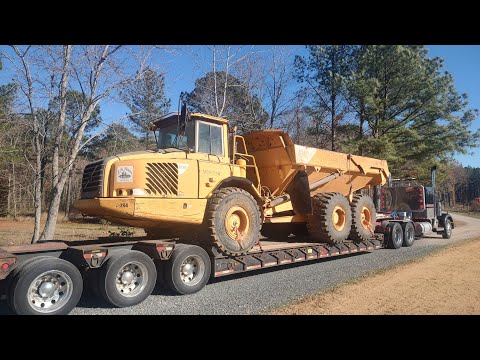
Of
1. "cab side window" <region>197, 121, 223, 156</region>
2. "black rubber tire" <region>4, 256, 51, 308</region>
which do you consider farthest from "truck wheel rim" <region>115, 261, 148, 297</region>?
"cab side window" <region>197, 121, 223, 156</region>

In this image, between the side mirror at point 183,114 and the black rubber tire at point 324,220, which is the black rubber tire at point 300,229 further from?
the side mirror at point 183,114

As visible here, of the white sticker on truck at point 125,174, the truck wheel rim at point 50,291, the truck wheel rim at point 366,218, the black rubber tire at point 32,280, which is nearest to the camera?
the black rubber tire at point 32,280

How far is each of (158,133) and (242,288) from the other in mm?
4011

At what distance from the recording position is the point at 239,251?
787 centimetres

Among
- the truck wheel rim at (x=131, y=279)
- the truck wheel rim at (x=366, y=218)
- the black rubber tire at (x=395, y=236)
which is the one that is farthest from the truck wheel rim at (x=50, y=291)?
the black rubber tire at (x=395, y=236)

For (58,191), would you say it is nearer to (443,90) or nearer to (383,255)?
(383,255)

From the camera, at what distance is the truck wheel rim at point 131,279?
6.31 meters

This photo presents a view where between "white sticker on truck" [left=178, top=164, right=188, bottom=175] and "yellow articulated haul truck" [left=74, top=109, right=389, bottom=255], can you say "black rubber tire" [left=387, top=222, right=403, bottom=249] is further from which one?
"white sticker on truck" [left=178, top=164, right=188, bottom=175]

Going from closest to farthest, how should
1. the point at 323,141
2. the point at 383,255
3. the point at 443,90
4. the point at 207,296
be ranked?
1. the point at 207,296
2. the point at 383,255
3. the point at 443,90
4. the point at 323,141

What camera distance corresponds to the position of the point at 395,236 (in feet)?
46.1

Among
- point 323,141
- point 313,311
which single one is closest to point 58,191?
point 313,311

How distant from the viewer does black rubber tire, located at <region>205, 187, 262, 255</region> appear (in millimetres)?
7523

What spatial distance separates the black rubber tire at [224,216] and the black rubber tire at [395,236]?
25.0ft

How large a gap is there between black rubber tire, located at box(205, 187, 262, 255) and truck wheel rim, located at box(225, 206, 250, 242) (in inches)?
2.7
